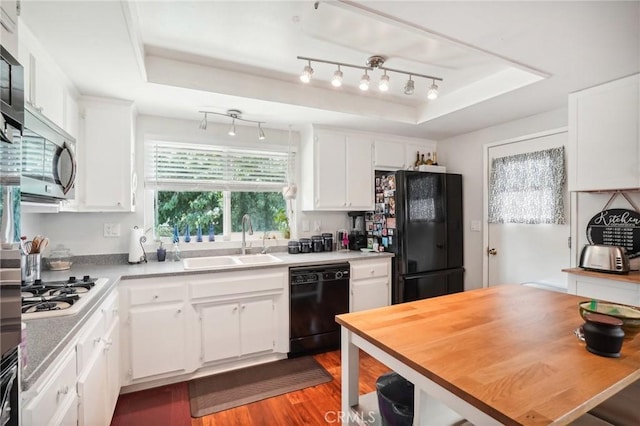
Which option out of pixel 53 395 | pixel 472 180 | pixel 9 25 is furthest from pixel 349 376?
pixel 472 180

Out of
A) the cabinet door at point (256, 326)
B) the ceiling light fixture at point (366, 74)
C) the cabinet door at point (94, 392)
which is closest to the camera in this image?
the cabinet door at point (94, 392)

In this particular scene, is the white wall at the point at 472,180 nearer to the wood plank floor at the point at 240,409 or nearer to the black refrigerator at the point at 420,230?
Result: the black refrigerator at the point at 420,230

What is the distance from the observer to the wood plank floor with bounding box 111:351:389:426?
195 cm

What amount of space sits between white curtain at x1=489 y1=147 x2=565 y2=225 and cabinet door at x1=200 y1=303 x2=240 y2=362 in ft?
9.30

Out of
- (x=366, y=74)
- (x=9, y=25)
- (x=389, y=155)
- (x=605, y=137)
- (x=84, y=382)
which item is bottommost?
(x=84, y=382)

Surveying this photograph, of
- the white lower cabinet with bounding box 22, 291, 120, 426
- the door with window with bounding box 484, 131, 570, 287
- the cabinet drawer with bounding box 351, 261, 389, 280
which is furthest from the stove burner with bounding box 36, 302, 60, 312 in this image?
the door with window with bounding box 484, 131, 570, 287

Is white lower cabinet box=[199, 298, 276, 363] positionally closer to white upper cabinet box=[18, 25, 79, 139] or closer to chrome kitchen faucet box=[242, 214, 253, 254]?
chrome kitchen faucet box=[242, 214, 253, 254]

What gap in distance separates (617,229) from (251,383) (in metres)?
3.10

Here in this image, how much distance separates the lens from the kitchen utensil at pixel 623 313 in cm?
113

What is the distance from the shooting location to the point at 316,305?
9.21ft

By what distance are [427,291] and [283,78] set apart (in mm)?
2572

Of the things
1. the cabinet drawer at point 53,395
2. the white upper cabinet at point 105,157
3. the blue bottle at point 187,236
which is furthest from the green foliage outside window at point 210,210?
the cabinet drawer at point 53,395

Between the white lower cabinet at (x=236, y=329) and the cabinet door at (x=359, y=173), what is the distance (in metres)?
1.45

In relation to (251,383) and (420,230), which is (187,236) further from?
(420,230)
